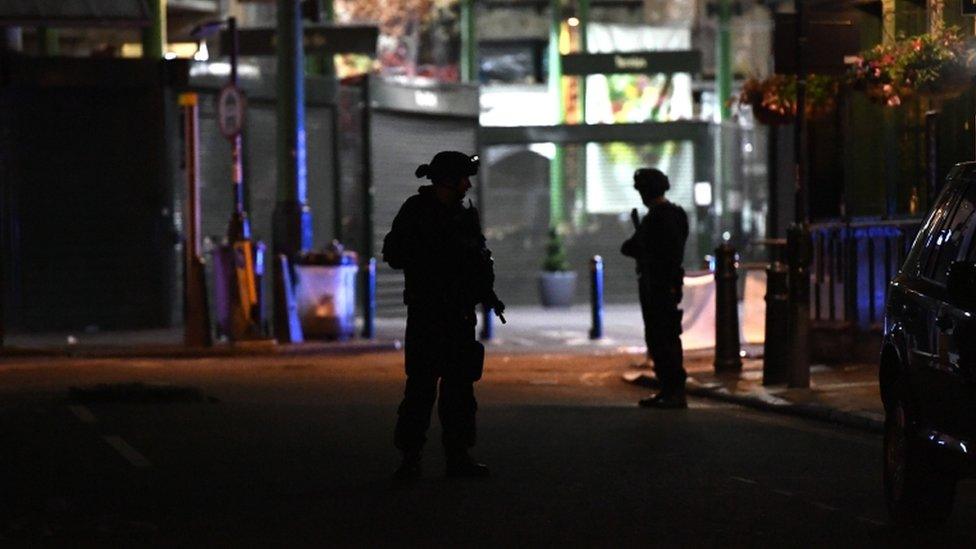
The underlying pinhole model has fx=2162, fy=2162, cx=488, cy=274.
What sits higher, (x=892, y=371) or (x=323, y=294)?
(x=892, y=371)

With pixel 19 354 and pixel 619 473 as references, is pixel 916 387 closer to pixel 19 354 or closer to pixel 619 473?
pixel 619 473

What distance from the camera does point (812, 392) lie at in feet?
59.0

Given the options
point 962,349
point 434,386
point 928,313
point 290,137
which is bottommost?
point 434,386

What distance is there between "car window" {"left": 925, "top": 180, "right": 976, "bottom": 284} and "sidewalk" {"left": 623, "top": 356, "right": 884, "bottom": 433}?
17.1 feet

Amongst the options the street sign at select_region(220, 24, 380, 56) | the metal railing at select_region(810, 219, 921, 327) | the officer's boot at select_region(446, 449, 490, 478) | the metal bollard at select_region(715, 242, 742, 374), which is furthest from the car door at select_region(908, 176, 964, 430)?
the street sign at select_region(220, 24, 380, 56)

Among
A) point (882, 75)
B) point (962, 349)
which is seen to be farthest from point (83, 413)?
point (962, 349)

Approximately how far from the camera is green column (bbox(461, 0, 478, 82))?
145ft

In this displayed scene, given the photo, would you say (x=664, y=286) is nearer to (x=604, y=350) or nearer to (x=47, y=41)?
(x=604, y=350)

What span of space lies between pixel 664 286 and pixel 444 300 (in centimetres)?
530

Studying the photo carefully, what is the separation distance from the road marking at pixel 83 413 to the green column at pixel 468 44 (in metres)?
28.2

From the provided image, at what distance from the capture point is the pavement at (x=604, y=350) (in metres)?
A: 17.2

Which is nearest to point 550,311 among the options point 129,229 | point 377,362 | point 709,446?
point 129,229

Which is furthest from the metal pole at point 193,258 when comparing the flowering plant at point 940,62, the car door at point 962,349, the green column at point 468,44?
the green column at point 468,44

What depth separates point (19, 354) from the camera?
2494 cm
